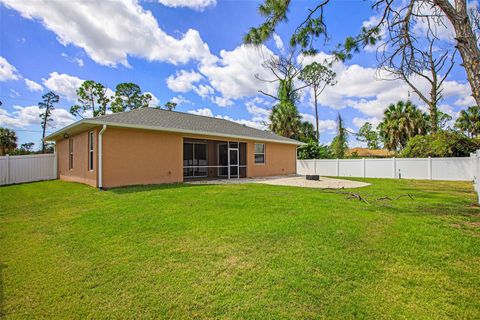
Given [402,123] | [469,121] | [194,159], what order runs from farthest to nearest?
[469,121], [402,123], [194,159]

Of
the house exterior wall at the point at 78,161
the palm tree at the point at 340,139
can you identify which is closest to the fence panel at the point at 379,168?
the palm tree at the point at 340,139

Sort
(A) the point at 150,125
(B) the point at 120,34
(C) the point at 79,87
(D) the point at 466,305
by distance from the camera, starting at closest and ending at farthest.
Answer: (D) the point at 466,305 → (A) the point at 150,125 → (B) the point at 120,34 → (C) the point at 79,87

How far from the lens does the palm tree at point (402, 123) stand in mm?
22125

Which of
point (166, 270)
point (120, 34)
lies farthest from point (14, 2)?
point (166, 270)

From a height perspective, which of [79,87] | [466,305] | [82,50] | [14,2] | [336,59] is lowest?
[466,305]

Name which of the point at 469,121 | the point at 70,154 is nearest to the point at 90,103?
the point at 70,154

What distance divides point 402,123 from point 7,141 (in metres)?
40.8

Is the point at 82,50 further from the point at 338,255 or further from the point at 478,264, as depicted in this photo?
the point at 478,264

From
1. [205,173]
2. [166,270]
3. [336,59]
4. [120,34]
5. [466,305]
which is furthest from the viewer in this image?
[205,173]

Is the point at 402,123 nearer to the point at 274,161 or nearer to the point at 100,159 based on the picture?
the point at 274,161

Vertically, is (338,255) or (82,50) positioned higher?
(82,50)

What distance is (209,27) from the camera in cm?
1262

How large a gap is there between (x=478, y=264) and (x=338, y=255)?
1.70 m

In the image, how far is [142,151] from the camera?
10.5 m
